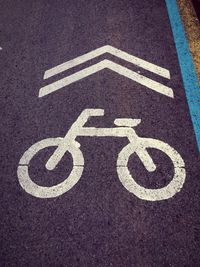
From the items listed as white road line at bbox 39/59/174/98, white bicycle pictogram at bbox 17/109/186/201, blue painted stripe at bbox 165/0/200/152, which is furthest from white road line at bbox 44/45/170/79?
white bicycle pictogram at bbox 17/109/186/201

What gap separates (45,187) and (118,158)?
86cm

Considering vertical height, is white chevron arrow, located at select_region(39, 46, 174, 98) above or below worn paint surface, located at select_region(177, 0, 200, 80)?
below

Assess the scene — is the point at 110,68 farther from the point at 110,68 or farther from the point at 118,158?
the point at 118,158

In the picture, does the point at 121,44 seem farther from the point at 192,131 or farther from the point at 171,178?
the point at 171,178

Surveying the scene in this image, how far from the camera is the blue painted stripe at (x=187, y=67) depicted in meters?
4.00

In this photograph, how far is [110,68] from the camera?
4738 millimetres

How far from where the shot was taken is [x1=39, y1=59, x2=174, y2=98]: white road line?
435cm

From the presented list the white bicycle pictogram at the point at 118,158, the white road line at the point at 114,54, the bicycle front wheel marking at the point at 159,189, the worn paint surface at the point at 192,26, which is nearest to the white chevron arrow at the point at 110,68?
the white road line at the point at 114,54

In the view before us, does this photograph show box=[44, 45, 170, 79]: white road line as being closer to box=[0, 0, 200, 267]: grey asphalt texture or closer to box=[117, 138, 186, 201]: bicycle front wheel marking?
box=[0, 0, 200, 267]: grey asphalt texture

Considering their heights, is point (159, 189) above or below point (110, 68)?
below

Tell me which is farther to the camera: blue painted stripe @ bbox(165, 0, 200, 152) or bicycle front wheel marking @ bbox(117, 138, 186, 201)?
blue painted stripe @ bbox(165, 0, 200, 152)

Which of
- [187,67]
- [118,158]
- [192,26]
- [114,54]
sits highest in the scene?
[192,26]

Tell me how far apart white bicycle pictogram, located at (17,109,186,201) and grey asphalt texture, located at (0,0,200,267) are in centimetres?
6

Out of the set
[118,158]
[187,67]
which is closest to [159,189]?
[118,158]
